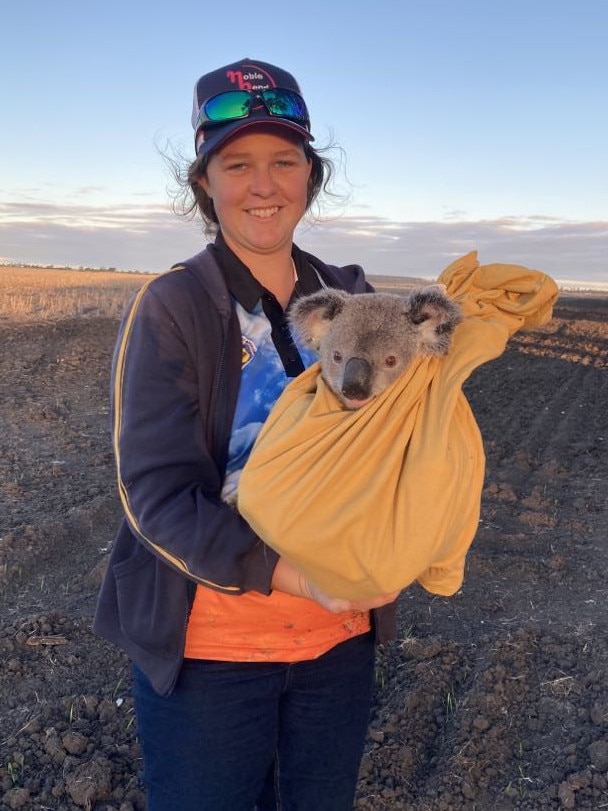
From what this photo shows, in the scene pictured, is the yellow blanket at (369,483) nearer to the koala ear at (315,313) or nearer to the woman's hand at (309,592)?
the woman's hand at (309,592)

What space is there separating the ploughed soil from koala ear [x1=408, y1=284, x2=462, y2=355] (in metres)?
2.08

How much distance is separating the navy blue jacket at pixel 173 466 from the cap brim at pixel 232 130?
31cm

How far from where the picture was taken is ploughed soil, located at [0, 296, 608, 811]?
10.3 ft

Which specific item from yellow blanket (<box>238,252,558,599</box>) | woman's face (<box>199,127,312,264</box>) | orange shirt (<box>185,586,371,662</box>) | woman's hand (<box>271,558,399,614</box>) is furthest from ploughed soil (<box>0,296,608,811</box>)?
woman's face (<box>199,127,312,264</box>)

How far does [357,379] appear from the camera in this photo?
2000 mm

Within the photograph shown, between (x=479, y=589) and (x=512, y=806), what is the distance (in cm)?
193

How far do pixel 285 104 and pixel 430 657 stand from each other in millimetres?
3044

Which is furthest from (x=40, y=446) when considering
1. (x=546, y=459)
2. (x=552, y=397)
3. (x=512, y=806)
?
(x=552, y=397)

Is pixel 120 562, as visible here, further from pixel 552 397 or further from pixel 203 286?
pixel 552 397

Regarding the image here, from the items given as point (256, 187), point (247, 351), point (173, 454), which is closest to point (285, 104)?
point (256, 187)

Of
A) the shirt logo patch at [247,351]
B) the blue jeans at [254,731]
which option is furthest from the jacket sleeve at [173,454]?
the blue jeans at [254,731]

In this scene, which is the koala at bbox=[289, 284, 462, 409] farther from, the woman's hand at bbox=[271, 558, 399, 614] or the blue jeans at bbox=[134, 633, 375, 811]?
the blue jeans at bbox=[134, 633, 375, 811]

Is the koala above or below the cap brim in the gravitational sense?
below

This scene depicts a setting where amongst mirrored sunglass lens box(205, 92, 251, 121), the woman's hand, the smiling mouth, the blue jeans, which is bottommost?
the blue jeans
